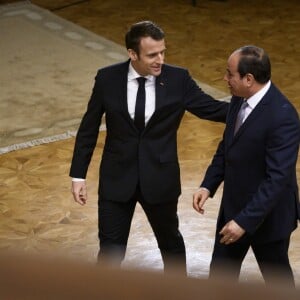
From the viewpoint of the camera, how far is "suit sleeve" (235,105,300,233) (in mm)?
2857

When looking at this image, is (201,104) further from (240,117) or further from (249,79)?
(249,79)

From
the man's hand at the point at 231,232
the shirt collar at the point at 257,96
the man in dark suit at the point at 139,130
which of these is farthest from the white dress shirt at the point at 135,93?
the man's hand at the point at 231,232

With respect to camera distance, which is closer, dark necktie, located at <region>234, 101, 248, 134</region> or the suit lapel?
dark necktie, located at <region>234, 101, 248, 134</region>

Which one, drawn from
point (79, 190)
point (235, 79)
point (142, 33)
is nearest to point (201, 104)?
point (142, 33)

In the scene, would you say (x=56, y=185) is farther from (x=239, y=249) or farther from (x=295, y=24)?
(x=295, y=24)

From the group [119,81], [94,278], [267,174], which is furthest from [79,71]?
[94,278]

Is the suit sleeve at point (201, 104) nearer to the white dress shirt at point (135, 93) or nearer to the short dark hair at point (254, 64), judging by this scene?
the white dress shirt at point (135, 93)

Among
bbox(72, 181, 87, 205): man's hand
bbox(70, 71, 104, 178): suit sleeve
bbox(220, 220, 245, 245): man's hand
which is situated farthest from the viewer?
bbox(72, 181, 87, 205): man's hand

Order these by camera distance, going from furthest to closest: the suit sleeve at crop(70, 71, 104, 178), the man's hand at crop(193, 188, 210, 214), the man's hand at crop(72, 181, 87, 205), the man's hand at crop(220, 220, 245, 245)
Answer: the man's hand at crop(72, 181, 87, 205) → the suit sleeve at crop(70, 71, 104, 178) → the man's hand at crop(193, 188, 210, 214) → the man's hand at crop(220, 220, 245, 245)

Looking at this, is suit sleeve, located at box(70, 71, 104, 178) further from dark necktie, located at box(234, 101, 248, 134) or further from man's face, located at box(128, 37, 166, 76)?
dark necktie, located at box(234, 101, 248, 134)

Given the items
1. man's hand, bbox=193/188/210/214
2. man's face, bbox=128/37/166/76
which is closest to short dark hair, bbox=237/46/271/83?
man's face, bbox=128/37/166/76

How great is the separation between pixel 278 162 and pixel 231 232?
0.32 meters

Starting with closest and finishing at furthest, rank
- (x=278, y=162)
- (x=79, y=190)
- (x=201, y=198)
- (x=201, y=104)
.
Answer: (x=278, y=162) < (x=201, y=198) < (x=201, y=104) < (x=79, y=190)

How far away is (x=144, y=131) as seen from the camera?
10.9 feet
